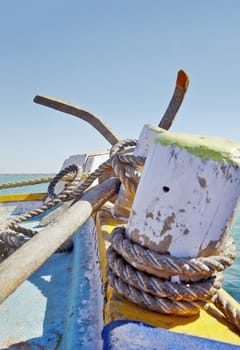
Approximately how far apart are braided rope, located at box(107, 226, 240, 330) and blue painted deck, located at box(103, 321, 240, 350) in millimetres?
136

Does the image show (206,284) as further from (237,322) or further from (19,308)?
(19,308)

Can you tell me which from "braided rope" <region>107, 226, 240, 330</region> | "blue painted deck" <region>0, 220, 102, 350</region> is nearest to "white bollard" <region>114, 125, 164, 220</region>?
"blue painted deck" <region>0, 220, 102, 350</region>

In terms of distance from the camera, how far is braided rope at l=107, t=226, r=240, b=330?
0.72 m

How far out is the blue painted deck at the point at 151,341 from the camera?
55 centimetres

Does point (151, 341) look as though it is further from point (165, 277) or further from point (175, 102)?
point (175, 102)

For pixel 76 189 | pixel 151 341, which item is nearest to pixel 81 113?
pixel 76 189

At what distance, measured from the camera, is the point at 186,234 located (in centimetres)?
74

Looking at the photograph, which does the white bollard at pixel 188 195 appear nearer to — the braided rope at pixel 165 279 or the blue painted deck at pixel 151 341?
the braided rope at pixel 165 279

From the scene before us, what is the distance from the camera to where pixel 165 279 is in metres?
0.75

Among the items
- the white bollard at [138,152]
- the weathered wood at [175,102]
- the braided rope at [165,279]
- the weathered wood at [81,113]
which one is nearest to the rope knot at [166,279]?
the braided rope at [165,279]

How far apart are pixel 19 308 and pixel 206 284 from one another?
2.62ft

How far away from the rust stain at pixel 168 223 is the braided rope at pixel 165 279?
2.3 inches

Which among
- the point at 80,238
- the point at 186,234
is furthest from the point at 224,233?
the point at 80,238

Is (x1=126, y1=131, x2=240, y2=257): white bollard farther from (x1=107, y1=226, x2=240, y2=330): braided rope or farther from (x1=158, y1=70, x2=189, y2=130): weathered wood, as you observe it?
(x1=158, y1=70, x2=189, y2=130): weathered wood
